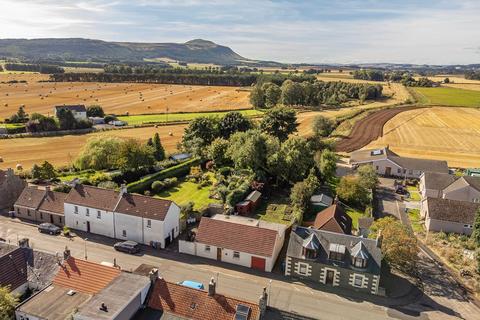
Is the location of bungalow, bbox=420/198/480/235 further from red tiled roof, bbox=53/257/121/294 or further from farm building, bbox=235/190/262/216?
red tiled roof, bbox=53/257/121/294

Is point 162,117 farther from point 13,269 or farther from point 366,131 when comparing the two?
point 13,269

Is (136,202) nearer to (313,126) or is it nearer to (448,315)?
(448,315)

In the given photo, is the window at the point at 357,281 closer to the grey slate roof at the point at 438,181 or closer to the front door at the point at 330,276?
the front door at the point at 330,276

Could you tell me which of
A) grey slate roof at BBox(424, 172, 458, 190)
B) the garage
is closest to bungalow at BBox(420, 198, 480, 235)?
grey slate roof at BBox(424, 172, 458, 190)

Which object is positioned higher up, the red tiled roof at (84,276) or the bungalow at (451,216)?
the red tiled roof at (84,276)

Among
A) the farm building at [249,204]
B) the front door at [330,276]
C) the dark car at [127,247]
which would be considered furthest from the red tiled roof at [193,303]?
the farm building at [249,204]

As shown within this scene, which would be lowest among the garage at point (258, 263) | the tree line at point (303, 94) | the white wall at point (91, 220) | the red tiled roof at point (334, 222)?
the garage at point (258, 263)
